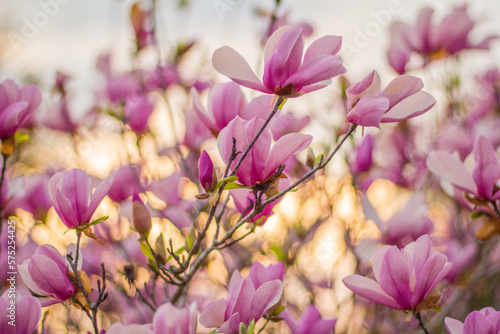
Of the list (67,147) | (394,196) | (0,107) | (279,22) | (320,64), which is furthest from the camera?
(394,196)

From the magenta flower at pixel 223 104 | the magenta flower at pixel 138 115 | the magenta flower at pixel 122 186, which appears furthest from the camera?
the magenta flower at pixel 138 115

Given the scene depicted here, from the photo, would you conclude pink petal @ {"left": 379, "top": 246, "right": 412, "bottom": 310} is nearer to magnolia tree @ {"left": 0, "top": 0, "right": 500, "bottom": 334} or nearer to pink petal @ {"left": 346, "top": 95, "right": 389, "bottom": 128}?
magnolia tree @ {"left": 0, "top": 0, "right": 500, "bottom": 334}

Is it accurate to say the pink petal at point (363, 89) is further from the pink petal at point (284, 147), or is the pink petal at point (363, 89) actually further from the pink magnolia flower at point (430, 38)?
the pink magnolia flower at point (430, 38)

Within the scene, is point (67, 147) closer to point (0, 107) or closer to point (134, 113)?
point (134, 113)

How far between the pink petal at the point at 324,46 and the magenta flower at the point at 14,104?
554 mm

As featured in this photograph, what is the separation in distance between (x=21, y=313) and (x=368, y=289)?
20.6 inches

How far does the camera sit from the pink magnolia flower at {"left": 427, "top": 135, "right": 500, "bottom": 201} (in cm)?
75

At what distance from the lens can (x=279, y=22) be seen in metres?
1.44

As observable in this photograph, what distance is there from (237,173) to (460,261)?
751 mm

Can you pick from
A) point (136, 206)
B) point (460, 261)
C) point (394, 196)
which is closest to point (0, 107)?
point (136, 206)

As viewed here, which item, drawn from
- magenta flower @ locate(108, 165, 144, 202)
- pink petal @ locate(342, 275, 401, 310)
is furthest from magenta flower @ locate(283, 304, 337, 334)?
magenta flower @ locate(108, 165, 144, 202)

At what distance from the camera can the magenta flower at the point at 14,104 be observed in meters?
0.79

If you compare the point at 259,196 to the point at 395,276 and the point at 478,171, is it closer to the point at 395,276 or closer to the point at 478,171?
the point at 395,276

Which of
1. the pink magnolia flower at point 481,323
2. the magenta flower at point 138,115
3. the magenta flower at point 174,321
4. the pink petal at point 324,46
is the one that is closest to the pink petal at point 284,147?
the pink petal at point 324,46
